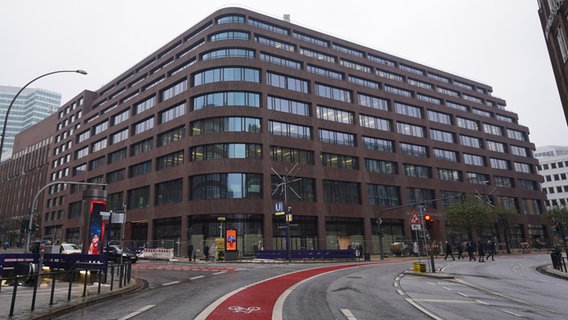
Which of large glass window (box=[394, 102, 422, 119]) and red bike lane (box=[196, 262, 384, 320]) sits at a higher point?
large glass window (box=[394, 102, 422, 119])

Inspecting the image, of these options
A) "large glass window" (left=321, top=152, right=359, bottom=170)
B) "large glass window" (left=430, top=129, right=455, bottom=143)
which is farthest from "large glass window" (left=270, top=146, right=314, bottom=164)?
"large glass window" (left=430, top=129, right=455, bottom=143)

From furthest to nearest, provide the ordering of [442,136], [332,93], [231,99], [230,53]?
1. [442,136]
2. [332,93]
3. [230,53]
4. [231,99]

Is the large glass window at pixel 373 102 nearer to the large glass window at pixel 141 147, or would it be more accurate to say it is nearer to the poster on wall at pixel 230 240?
the poster on wall at pixel 230 240

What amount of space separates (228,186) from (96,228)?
877 inches

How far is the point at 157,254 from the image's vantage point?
3853 cm

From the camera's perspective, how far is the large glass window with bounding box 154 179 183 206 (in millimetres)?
45438

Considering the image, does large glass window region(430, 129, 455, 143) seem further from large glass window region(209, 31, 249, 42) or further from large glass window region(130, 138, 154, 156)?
large glass window region(130, 138, 154, 156)

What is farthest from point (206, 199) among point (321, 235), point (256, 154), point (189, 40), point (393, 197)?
point (393, 197)

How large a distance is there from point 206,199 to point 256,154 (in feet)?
26.8

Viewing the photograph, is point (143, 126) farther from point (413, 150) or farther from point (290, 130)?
point (413, 150)

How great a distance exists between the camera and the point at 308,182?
1827 inches

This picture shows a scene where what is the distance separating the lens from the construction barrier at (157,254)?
3716 centimetres

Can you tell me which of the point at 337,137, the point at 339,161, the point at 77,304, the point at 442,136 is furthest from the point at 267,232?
the point at 442,136

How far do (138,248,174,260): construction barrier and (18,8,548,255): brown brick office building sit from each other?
3.15 m
